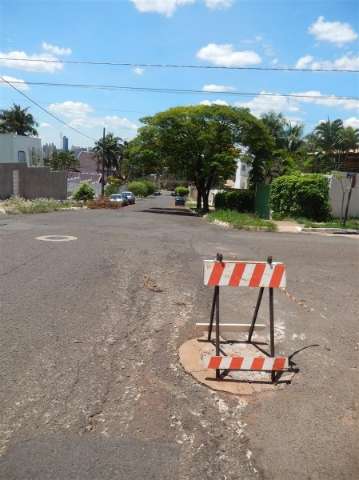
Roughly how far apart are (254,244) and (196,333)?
8.99 meters

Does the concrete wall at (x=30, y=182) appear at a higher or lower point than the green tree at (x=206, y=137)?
lower

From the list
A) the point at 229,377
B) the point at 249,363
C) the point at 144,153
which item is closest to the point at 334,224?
the point at 249,363

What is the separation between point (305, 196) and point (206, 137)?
12.7 metres

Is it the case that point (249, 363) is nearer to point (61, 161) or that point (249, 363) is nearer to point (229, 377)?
point (229, 377)

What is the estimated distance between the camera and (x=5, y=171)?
33.3 m

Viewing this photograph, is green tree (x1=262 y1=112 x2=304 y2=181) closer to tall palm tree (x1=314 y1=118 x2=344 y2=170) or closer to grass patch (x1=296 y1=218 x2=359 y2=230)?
tall palm tree (x1=314 y1=118 x2=344 y2=170)

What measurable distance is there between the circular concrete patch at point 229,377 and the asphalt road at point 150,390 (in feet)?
0.34

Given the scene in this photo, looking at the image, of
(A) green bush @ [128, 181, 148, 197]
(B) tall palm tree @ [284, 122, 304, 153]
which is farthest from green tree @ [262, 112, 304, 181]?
(A) green bush @ [128, 181, 148, 197]

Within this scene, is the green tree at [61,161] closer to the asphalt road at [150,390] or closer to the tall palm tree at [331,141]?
the tall palm tree at [331,141]

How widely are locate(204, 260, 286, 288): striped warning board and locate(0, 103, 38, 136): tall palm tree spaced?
6295 cm

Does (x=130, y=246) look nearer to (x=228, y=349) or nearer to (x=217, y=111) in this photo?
(x=228, y=349)

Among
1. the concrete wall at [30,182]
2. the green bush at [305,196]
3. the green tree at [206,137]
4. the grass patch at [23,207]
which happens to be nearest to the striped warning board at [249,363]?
the green bush at [305,196]

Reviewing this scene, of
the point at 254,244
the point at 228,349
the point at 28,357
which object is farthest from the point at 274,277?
the point at 254,244

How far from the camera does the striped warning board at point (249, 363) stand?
14.8ft
